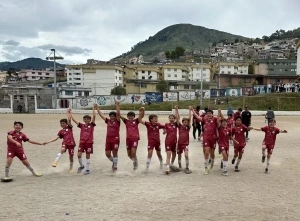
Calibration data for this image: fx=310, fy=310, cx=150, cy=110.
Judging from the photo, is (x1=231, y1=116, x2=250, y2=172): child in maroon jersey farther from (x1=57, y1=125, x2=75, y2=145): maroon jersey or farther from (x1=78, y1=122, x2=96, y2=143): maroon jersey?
(x1=57, y1=125, x2=75, y2=145): maroon jersey

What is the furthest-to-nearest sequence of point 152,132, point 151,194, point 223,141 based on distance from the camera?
point 152,132
point 223,141
point 151,194

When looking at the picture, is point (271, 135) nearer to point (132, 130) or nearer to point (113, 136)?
point (132, 130)

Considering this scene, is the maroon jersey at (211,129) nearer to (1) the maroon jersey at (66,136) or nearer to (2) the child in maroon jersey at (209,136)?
(2) the child in maroon jersey at (209,136)

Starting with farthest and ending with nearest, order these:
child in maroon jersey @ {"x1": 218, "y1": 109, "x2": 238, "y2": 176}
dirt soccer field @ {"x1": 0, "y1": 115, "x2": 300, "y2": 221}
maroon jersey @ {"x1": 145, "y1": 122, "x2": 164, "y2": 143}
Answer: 1. maroon jersey @ {"x1": 145, "y1": 122, "x2": 164, "y2": 143}
2. child in maroon jersey @ {"x1": 218, "y1": 109, "x2": 238, "y2": 176}
3. dirt soccer field @ {"x1": 0, "y1": 115, "x2": 300, "y2": 221}

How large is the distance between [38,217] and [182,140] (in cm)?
478

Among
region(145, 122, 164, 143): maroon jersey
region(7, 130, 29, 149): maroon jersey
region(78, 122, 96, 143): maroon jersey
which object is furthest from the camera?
region(145, 122, 164, 143): maroon jersey

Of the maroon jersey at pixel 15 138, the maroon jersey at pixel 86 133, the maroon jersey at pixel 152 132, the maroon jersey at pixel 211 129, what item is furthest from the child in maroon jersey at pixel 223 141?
the maroon jersey at pixel 15 138

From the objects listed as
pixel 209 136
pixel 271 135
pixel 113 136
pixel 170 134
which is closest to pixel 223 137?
pixel 209 136

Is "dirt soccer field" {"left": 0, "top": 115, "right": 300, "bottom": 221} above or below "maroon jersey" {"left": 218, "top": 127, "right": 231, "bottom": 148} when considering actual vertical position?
below

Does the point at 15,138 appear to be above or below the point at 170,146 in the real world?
above

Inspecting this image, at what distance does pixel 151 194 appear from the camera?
689 centimetres

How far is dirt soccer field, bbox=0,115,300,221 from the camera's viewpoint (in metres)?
5.73

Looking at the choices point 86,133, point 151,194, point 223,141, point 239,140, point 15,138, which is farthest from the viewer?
point 239,140

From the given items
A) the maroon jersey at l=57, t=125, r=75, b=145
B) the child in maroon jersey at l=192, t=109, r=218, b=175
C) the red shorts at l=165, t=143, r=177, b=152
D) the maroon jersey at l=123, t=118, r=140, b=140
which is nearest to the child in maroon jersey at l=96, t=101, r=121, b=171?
the maroon jersey at l=123, t=118, r=140, b=140
